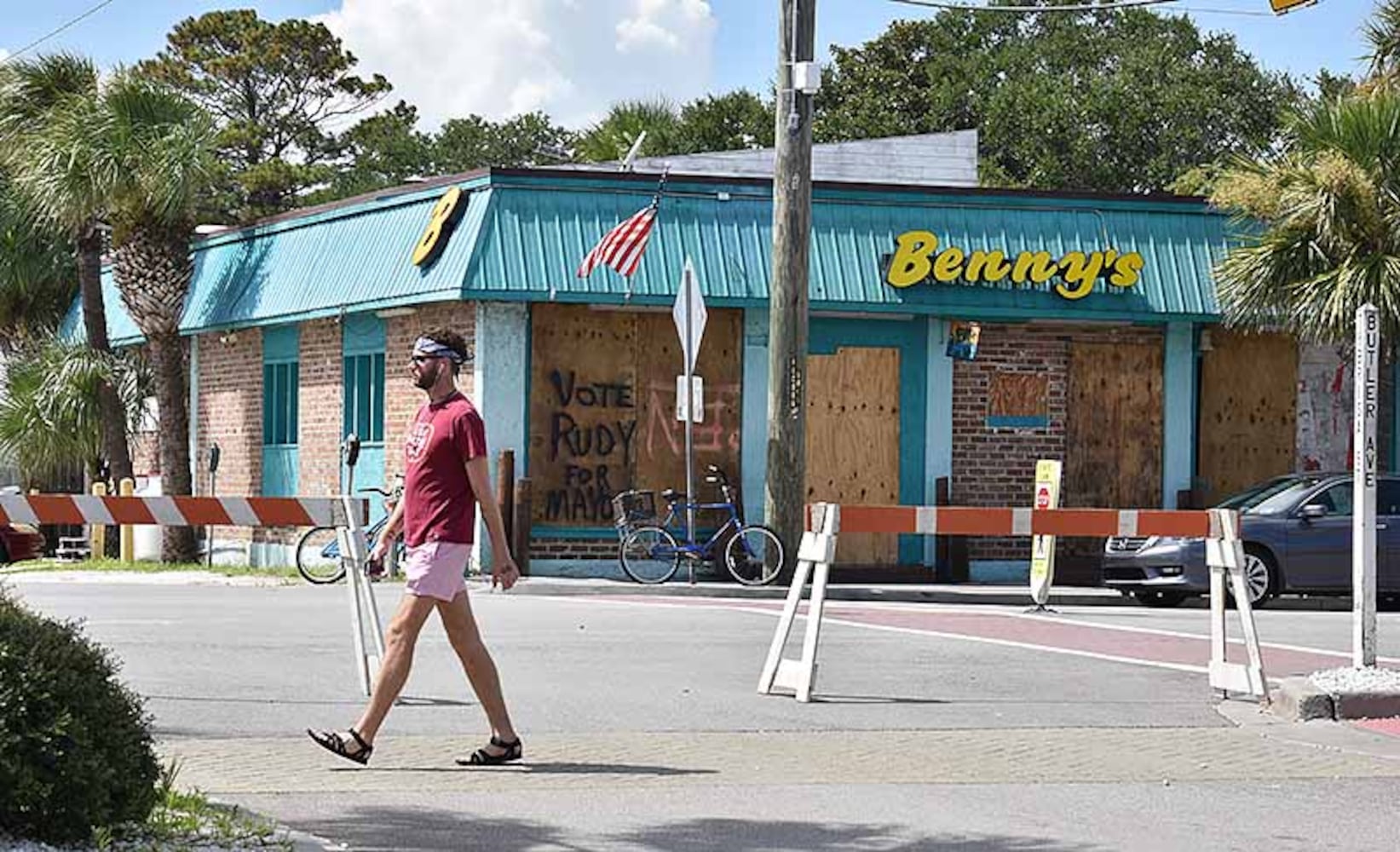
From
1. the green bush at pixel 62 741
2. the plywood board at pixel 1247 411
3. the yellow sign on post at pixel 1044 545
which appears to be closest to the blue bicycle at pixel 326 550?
the yellow sign on post at pixel 1044 545

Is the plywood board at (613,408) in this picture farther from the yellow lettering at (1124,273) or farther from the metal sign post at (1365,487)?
the metal sign post at (1365,487)

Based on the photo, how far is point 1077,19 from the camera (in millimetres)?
64938

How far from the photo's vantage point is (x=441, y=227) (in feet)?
82.9

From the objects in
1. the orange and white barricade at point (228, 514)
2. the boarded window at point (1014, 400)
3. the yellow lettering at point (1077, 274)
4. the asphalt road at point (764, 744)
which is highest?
the yellow lettering at point (1077, 274)

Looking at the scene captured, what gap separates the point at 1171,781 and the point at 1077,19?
57152mm

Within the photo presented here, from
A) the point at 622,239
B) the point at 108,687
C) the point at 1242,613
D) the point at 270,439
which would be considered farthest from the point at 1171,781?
the point at 270,439

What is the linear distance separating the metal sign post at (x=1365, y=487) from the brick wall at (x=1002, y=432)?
45.6ft

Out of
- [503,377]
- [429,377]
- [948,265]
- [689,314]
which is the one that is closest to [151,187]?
[503,377]

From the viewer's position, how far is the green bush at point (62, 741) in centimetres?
678

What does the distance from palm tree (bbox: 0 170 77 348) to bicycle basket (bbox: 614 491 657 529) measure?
10267 mm

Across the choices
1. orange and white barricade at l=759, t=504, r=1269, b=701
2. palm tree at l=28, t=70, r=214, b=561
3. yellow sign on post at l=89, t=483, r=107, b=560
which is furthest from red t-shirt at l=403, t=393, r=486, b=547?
yellow sign on post at l=89, t=483, r=107, b=560

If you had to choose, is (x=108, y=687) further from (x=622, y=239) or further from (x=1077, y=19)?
(x=1077, y=19)

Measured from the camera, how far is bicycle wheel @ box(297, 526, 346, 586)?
981 inches

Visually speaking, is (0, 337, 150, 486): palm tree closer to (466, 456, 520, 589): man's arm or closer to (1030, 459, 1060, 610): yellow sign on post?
(1030, 459, 1060, 610): yellow sign on post
